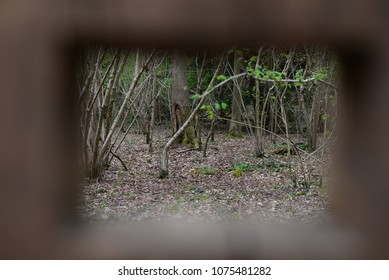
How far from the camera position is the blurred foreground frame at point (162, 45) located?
2.73 feet

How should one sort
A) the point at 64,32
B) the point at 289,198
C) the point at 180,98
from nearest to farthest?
the point at 64,32
the point at 289,198
the point at 180,98

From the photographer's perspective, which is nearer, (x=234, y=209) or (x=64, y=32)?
(x=64, y=32)

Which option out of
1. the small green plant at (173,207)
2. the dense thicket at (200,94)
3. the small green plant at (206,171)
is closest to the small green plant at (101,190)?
the dense thicket at (200,94)

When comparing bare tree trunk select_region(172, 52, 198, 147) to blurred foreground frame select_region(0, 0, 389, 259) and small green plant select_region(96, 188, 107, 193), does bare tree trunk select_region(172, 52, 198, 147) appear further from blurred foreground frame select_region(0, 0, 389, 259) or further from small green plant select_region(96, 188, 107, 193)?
blurred foreground frame select_region(0, 0, 389, 259)

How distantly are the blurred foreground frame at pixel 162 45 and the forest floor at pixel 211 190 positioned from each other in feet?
6.39

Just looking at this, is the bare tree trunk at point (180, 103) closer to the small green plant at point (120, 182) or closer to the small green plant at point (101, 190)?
the small green plant at point (120, 182)

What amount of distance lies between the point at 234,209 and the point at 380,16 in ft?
11.7

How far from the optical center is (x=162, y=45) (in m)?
0.84

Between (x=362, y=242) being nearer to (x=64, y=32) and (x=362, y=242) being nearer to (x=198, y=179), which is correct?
(x=64, y=32)

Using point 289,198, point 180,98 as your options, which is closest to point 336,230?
point 289,198

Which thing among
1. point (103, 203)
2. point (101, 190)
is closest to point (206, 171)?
A: point (101, 190)
